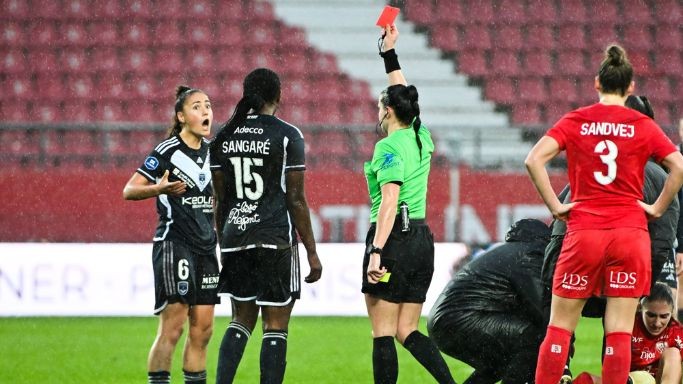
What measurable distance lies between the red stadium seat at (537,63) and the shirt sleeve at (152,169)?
12424mm

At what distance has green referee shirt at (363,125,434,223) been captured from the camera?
6145mm

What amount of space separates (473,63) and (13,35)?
Result: 7241mm

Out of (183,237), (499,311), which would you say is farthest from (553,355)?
(183,237)

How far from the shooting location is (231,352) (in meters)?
5.88

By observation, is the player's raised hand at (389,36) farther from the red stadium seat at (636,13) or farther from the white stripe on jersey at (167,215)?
the red stadium seat at (636,13)

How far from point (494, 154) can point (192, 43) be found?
538 cm

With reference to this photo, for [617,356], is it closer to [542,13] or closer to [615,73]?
[615,73]

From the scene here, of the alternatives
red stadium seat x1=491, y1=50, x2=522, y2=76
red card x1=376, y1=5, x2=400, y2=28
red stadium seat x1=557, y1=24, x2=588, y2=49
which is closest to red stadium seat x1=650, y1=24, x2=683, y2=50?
red stadium seat x1=557, y1=24, x2=588, y2=49

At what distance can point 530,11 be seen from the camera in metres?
18.5

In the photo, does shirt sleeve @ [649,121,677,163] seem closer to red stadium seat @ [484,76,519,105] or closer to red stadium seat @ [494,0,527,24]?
red stadium seat @ [484,76,519,105]

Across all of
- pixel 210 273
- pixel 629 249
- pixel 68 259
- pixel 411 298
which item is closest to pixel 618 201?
pixel 629 249

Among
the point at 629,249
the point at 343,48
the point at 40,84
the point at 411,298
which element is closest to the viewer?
the point at 629,249

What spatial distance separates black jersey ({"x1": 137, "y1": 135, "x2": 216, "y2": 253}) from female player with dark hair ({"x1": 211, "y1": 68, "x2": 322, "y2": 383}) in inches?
17.2

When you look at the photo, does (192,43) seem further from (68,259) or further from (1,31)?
(68,259)
